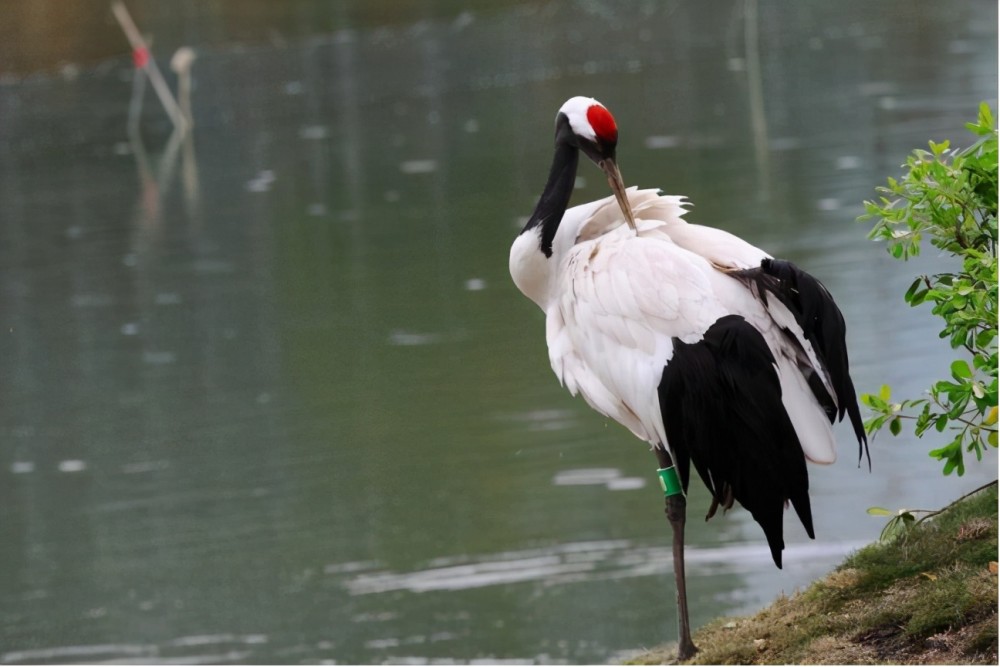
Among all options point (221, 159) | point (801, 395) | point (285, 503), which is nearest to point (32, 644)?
point (285, 503)

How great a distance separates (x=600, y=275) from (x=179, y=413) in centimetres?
425

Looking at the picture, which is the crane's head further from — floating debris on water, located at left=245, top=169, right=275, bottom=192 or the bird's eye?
floating debris on water, located at left=245, top=169, right=275, bottom=192

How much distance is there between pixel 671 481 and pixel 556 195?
0.81 meters

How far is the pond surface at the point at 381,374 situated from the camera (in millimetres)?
5207

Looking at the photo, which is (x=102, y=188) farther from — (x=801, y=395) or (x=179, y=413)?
(x=801, y=395)

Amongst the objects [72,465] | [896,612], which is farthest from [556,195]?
[72,465]

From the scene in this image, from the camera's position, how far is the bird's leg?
3.80 metres

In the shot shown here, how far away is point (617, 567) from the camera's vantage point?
5227 mm

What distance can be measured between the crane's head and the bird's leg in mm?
649

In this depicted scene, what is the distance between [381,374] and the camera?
767 centimetres

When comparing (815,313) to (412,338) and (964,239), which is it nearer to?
(964,239)

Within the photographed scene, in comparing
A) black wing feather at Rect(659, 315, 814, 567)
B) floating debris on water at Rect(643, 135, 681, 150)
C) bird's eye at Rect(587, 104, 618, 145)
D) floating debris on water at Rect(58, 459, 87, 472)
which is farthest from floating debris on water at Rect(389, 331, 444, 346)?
floating debris on water at Rect(643, 135, 681, 150)

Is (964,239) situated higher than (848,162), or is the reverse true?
(964,239)

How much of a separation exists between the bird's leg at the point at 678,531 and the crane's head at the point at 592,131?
2.13ft
